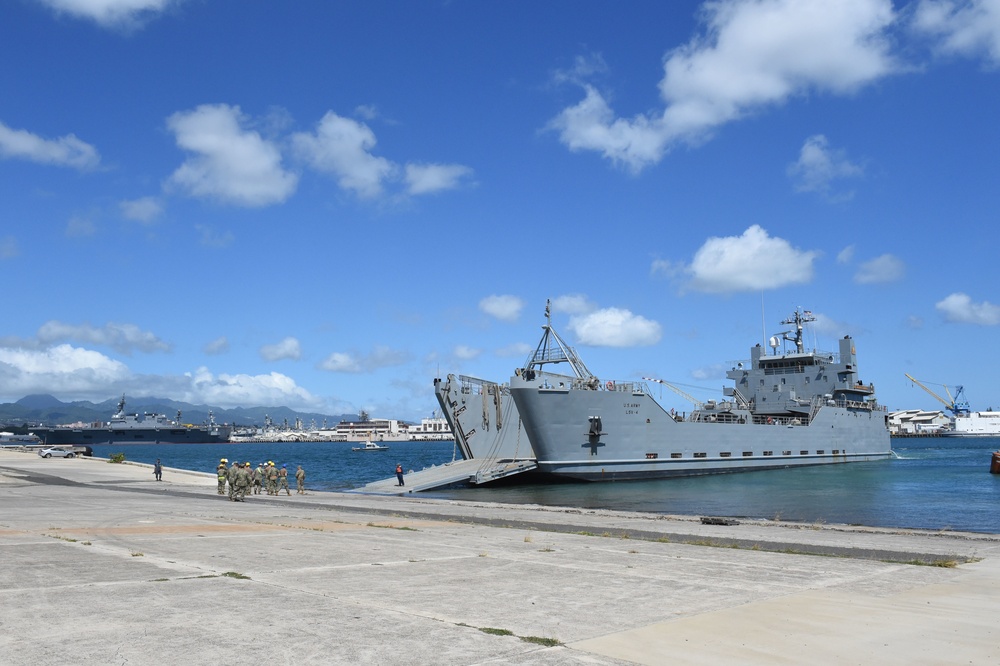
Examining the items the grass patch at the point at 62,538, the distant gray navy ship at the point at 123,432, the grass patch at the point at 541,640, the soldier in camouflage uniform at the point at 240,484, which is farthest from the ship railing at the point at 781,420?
the distant gray navy ship at the point at 123,432

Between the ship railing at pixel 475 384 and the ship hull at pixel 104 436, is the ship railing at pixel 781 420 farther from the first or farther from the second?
the ship hull at pixel 104 436

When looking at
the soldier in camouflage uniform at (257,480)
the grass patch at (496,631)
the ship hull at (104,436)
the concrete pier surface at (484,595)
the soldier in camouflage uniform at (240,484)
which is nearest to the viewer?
the concrete pier surface at (484,595)

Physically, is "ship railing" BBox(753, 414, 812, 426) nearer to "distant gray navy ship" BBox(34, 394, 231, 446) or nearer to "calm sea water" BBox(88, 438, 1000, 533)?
"calm sea water" BBox(88, 438, 1000, 533)

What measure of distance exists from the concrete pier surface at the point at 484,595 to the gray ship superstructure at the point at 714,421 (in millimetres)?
26567

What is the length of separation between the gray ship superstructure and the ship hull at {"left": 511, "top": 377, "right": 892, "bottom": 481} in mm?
62

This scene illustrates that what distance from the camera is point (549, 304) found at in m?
50.1

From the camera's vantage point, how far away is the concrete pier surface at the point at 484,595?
6.39 meters

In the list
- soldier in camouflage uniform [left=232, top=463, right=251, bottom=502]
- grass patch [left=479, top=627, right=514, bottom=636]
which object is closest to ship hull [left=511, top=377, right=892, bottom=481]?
soldier in camouflage uniform [left=232, top=463, right=251, bottom=502]

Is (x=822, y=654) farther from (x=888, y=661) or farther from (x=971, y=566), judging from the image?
(x=971, y=566)

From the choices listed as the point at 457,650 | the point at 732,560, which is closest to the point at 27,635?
the point at 457,650

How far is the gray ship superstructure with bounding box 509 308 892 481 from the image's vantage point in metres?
44.0

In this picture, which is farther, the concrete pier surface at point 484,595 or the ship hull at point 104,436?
the ship hull at point 104,436

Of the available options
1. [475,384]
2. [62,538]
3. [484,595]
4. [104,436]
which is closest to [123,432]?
[104,436]

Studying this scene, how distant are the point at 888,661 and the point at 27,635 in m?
7.08
